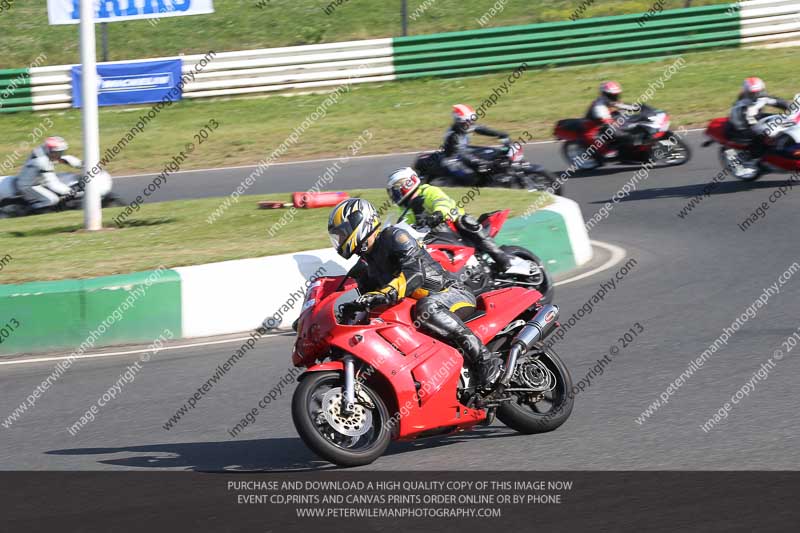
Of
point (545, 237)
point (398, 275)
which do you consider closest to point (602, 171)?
point (545, 237)

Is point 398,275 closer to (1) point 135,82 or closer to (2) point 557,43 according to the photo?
(1) point 135,82

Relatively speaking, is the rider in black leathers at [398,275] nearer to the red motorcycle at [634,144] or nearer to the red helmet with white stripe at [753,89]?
the red helmet with white stripe at [753,89]

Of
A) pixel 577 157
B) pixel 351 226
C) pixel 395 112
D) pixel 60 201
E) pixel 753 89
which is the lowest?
pixel 395 112

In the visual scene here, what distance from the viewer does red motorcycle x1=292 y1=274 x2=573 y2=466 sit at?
20.6 ft

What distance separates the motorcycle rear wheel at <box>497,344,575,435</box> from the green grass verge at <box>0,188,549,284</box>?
3.45 m

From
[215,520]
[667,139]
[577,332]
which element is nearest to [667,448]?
[215,520]

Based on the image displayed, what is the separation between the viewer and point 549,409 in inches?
282

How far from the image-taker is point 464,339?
672 centimetres

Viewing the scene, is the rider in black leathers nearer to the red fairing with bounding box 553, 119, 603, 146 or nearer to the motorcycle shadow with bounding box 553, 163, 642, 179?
the motorcycle shadow with bounding box 553, 163, 642, 179

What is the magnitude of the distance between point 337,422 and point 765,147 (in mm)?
11687

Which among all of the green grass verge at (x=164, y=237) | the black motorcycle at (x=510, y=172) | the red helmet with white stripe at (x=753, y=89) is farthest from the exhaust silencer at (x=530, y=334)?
the red helmet with white stripe at (x=753, y=89)

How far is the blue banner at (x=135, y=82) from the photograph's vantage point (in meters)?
26.2

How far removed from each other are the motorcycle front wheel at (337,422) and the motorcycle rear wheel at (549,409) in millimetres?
893

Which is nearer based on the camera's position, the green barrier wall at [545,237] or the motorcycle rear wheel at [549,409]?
the motorcycle rear wheel at [549,409]
